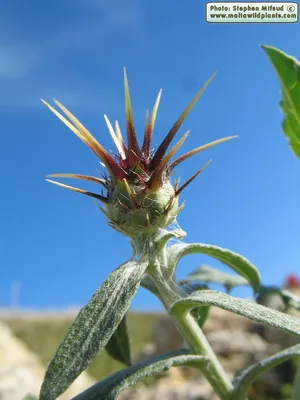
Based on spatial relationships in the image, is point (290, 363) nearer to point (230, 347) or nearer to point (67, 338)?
point (230, 347)

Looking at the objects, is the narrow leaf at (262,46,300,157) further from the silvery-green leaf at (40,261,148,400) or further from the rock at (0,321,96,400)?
the rock at (0,321,96,400)

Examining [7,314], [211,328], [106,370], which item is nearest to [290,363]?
[211,328]

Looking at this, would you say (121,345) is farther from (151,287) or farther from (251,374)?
(251,374)

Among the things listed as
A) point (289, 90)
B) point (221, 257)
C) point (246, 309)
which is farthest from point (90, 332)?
point (289, 90)

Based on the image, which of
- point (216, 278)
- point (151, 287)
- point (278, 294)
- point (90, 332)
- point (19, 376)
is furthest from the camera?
point (19, 376)

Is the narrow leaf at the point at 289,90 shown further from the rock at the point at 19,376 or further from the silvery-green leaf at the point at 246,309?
the rock at the point at 19,376
